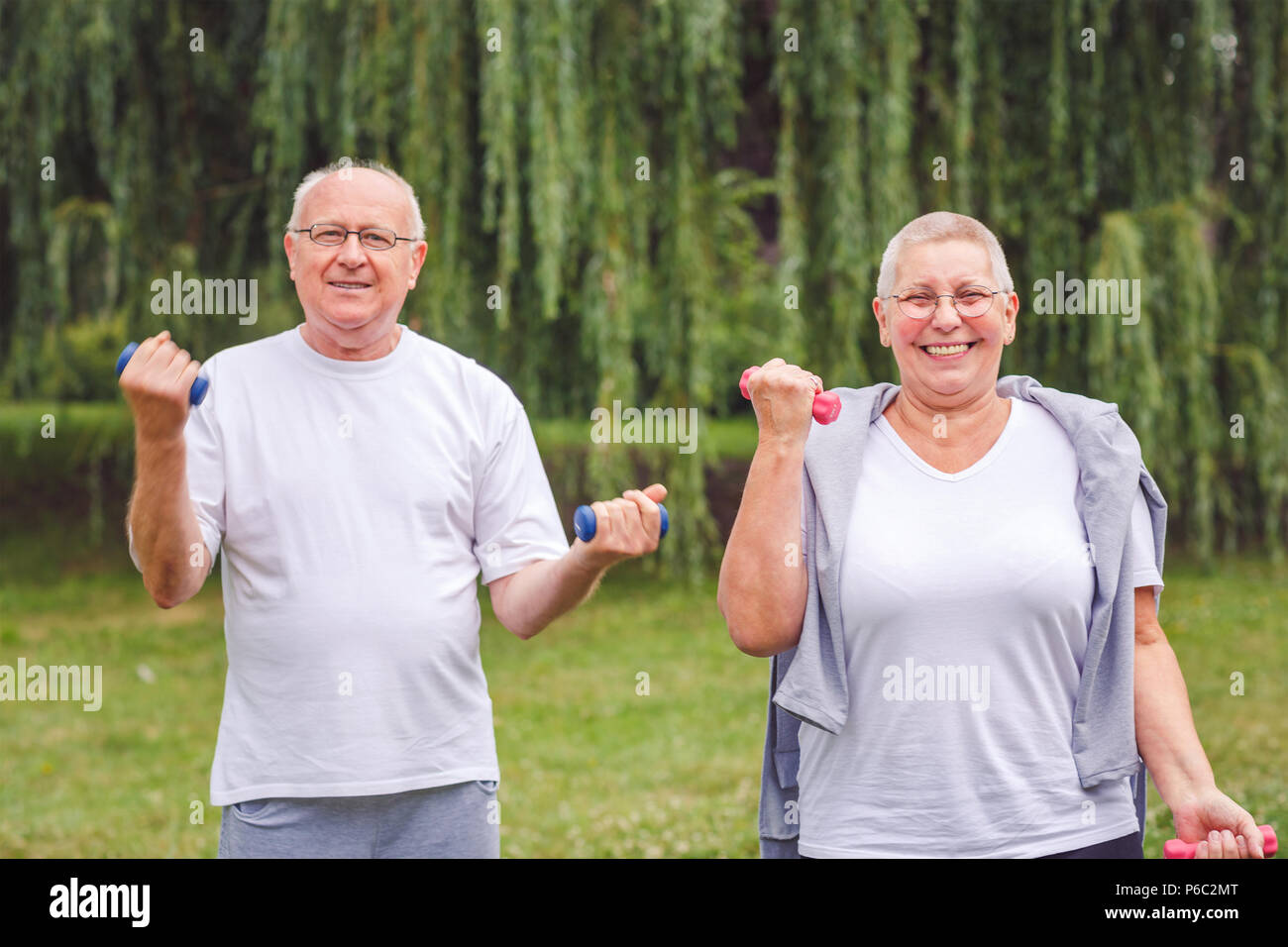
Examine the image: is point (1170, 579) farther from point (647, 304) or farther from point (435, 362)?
point (435, 362)

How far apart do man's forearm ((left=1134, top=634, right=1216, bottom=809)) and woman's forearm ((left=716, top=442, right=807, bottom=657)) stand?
60 cm

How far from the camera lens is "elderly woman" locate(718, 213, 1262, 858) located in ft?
7.34

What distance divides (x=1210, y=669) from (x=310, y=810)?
6642mm

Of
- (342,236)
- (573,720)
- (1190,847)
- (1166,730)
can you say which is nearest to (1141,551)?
(1166,730)

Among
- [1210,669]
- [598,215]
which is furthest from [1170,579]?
[598,215]

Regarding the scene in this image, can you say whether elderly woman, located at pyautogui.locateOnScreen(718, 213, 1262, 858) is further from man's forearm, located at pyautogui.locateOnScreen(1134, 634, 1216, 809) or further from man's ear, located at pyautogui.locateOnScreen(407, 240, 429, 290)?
man's ear, located at pyautogui.locateOnScreen(407, 240, 429, 290)

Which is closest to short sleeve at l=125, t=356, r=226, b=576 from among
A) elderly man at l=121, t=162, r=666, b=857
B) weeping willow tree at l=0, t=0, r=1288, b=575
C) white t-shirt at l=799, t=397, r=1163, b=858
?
elderly man at l=121, t=162, r=666, b=857

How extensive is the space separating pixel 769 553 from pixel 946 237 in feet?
2.05

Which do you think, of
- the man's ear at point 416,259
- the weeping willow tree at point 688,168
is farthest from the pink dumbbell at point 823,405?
the weeping willow tree at point 688,168

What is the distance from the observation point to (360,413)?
246 centimetres

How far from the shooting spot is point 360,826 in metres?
2.41

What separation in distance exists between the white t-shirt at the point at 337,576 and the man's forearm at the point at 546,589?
9 centimetres

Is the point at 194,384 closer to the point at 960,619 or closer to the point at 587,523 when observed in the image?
the point at 587,523

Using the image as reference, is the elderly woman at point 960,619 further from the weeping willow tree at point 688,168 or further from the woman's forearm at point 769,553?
the weeping willow tree at point 688,168
